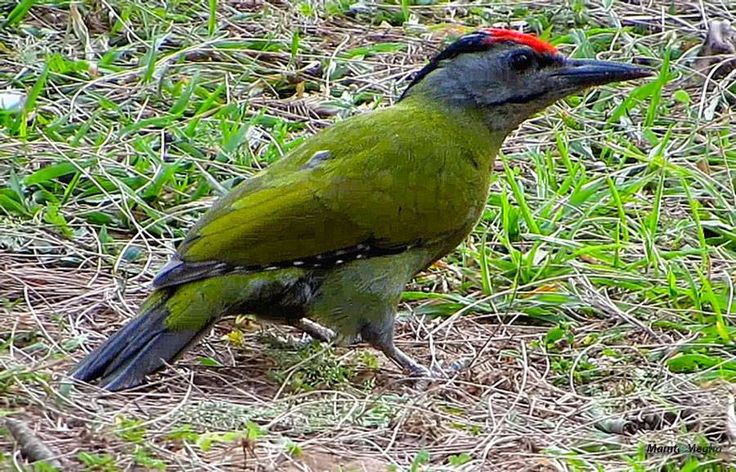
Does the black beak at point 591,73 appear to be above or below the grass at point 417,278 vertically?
above

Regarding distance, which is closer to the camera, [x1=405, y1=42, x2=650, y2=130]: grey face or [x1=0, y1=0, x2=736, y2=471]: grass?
[x1=0, y1=0, x2=736, y2=471]: grass

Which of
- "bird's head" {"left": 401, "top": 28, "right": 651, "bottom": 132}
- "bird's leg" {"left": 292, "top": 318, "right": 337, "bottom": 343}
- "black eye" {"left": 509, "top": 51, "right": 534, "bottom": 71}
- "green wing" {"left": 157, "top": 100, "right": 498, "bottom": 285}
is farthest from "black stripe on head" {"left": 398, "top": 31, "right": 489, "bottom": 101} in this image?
"bird's leg" {"left": 292, "top": 318, "right": 337, "bottom": 343}

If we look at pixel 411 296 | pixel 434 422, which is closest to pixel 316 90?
pixel 411 296

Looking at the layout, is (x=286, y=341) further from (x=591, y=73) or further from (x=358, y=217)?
(x=591, y=73)

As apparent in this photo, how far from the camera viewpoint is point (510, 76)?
5.31 metres

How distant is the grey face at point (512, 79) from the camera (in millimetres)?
5301

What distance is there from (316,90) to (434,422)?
10.3 feet

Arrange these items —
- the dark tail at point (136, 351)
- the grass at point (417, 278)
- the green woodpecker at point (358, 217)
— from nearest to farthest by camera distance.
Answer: the grass at point (417, 278) → the dark tail at point (136, 351) → the green woodpecker at point (358, 217)

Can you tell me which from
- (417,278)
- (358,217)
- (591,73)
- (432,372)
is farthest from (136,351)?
(591,73)

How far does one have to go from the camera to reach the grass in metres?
4.27

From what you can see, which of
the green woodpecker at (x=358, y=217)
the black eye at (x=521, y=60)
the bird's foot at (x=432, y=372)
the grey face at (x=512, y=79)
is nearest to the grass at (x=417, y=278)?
the bird's foot at (x=432, y=372)

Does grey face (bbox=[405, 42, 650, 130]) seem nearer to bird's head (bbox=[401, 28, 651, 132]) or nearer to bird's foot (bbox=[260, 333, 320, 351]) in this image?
bird's head (bbox=[401, 28, 651, 132])

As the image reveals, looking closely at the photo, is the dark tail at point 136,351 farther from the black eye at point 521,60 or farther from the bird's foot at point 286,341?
the black eye at point 521,60

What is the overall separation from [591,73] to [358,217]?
1094mm
